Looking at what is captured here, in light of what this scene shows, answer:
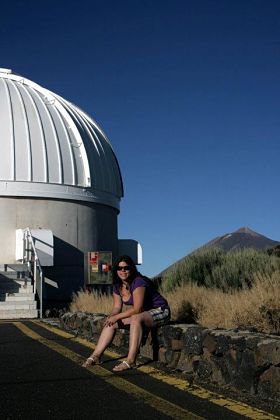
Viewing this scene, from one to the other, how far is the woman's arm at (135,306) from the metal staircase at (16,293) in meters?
9.22

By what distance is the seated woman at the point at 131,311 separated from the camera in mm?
5461

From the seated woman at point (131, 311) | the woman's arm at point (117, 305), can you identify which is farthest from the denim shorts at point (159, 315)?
the woman's arm at point (117, 305)

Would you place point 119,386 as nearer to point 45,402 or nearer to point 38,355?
point 45,402

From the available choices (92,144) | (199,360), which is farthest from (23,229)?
(199,360)

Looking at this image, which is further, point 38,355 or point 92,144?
point 92,144

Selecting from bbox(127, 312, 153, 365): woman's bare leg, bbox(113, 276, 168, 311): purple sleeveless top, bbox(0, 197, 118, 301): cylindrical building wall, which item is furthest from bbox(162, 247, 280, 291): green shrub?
bbox(0, 197, 118, 301): cylindrical building wall

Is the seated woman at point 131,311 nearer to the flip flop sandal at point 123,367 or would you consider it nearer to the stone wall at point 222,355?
the flip flop sandal at point 123,367

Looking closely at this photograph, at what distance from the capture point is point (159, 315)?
19.0 feet

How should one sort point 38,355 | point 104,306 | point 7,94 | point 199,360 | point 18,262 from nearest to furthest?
point 199,360 < point 38,355 < point 104,306 < point 18,262 < point 7,94

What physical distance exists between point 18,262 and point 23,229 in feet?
3.87

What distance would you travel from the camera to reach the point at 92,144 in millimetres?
23062

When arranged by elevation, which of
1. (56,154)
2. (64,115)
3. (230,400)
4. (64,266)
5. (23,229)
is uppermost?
(64,115)

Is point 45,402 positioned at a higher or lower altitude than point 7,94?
lower

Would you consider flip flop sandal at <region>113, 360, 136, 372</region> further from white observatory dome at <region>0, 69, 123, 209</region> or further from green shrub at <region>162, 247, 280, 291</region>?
white observatory dome at <region>0, 69, 123, 209</region>
